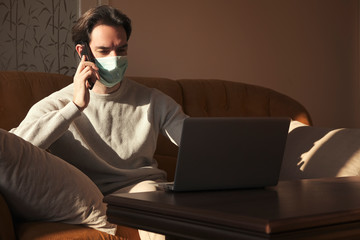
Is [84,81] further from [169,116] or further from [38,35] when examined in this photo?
[38,35]

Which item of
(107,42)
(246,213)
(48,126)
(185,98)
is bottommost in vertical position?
(185,98)

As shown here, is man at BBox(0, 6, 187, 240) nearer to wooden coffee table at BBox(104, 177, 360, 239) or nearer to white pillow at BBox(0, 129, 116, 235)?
white pillow at BBox(0, 129, 116, 235)

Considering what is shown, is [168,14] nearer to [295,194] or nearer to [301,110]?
[301,110]

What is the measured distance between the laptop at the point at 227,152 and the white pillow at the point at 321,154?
0.90m

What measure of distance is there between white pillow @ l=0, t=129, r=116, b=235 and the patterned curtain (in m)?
1.61

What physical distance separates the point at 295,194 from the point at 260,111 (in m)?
1.76

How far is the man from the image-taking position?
214 cm

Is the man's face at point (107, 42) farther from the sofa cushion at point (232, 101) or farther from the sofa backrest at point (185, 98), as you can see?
the sofa cushion at point (232, 101)

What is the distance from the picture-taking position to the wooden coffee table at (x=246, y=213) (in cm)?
106

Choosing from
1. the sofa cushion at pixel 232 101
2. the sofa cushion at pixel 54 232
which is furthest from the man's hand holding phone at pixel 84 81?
the sofa cushion at pixel 232 101

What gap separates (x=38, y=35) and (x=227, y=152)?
2.41 meters

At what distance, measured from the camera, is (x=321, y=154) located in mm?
2406

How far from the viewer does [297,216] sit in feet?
3.54

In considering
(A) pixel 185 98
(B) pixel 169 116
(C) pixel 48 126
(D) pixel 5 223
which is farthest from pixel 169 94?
(D) pixel 5 223
